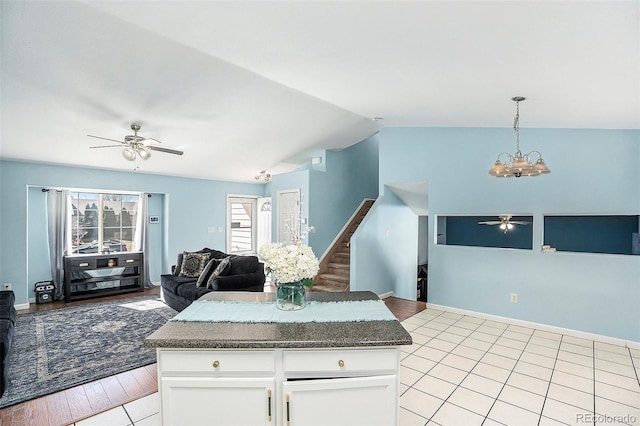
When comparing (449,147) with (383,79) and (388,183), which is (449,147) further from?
(383,79)

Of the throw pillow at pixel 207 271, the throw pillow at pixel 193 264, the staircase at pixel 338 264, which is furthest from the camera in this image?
the staircase at pixel 338 264

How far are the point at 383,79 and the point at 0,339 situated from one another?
13.3 ft

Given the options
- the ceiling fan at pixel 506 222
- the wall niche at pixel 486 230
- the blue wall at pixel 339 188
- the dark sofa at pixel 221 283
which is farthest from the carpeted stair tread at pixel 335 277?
the ceiling fan at pixel 506 222

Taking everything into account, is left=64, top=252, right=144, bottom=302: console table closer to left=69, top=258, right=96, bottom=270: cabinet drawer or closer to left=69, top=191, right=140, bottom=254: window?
left=69, top=258, right=96, bottom=270: cabinet drawer

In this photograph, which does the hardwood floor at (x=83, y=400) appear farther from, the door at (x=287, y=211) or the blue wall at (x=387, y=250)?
the door at (x=287, y=211)

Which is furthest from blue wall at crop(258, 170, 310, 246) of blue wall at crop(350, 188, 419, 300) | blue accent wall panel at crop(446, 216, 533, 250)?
blue accent wall panel at crop(446, 216, 533, 250)

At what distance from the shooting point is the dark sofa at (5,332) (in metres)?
2.59

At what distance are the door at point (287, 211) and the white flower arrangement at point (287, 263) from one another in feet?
15.0

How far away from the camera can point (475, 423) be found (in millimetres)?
2256

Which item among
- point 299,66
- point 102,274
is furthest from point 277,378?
point 102,274

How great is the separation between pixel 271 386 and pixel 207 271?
11.4 feet

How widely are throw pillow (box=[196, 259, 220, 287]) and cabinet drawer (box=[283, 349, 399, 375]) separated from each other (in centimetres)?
346

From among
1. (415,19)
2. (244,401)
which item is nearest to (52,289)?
(244,401)

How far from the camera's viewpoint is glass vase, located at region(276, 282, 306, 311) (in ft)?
6.49
